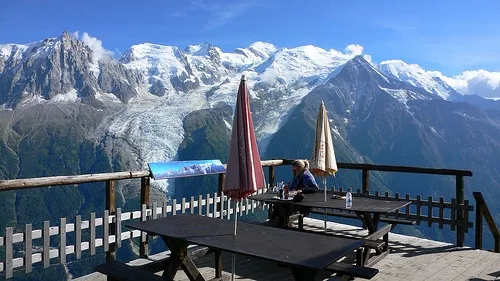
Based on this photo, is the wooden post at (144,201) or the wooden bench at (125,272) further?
the wooden post at (144,201)

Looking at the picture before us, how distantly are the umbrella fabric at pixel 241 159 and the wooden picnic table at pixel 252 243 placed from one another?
53 centimetres

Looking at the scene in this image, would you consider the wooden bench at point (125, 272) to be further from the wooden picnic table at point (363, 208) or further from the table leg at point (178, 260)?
the wooden picnic table at point (363, 208)

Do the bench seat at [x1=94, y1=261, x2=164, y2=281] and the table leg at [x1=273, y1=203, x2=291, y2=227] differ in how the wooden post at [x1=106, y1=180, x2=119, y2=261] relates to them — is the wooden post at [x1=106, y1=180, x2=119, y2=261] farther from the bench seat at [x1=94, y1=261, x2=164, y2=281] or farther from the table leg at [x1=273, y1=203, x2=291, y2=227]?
the table leg at [x1=273, y1=203, x2=291, y2=227]

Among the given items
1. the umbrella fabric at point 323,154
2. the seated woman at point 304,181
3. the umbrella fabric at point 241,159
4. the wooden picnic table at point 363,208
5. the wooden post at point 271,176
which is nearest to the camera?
the umbrella fabric at point 241,159

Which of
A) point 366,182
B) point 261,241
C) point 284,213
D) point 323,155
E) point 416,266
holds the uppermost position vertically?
point 323,155

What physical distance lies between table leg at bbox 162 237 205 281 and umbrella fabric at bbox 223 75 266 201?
1.03 m

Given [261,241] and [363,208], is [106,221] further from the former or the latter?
[363,208]

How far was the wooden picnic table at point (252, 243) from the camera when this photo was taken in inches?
163

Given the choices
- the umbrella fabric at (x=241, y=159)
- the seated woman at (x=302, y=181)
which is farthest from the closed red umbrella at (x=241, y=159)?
the seated woman at (x=302, y=181)

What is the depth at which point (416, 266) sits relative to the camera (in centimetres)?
734

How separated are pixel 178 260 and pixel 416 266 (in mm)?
4100

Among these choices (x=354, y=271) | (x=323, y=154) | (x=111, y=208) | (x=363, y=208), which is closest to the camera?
(x=354, y=271)

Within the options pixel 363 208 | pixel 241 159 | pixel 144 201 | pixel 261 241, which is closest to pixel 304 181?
pixel 363 208

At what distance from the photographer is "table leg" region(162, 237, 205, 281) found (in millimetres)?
5270
